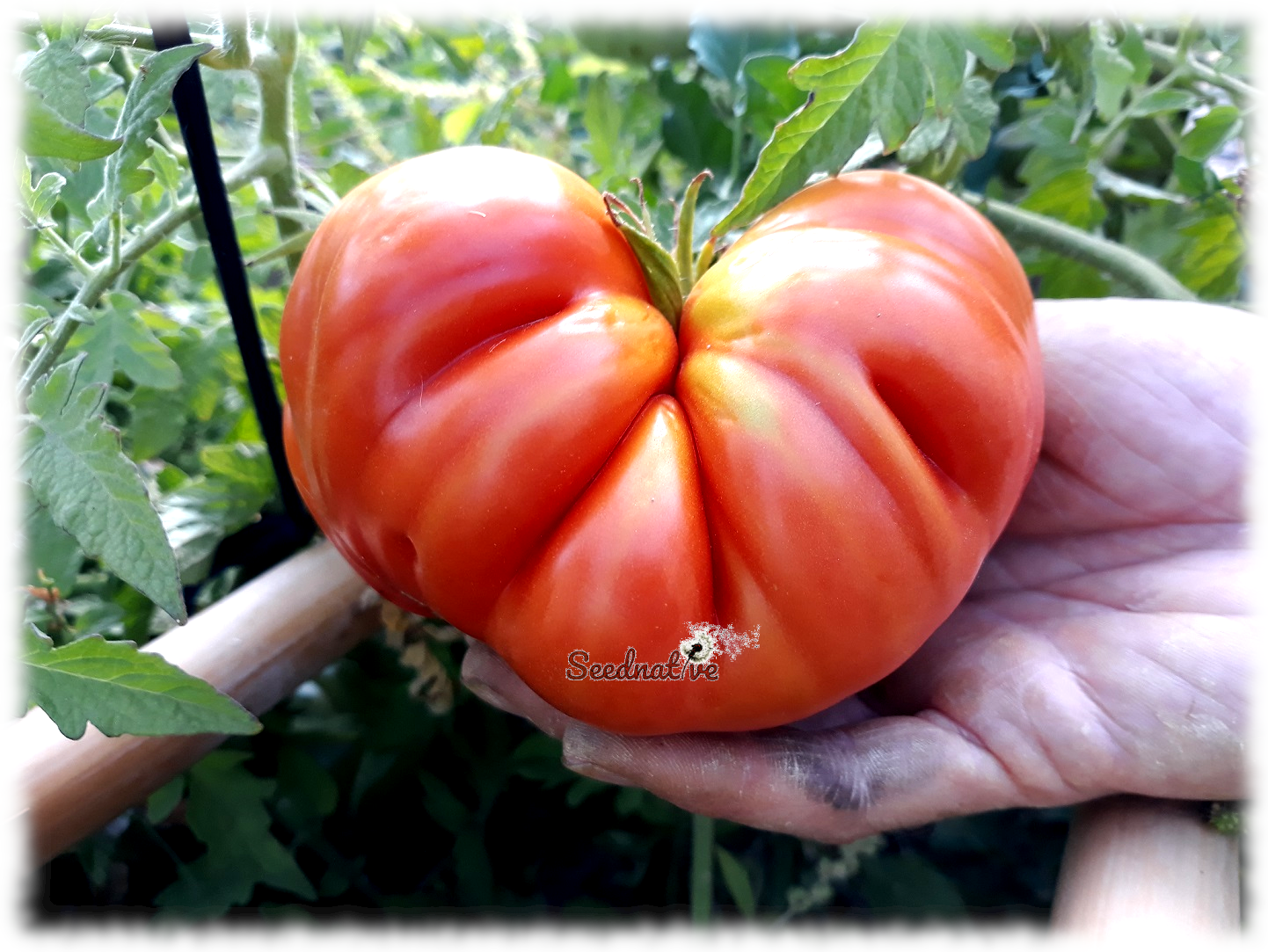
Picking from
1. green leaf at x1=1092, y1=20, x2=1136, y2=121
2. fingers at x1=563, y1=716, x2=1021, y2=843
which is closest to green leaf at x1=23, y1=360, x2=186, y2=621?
fingers at x1=563, y1=716, x2=1021, y2=843

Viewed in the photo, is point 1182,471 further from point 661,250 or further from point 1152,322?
point 661,250

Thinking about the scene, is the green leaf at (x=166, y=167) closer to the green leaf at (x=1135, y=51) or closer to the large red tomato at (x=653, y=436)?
the large red tomato at (x=653, y=436)

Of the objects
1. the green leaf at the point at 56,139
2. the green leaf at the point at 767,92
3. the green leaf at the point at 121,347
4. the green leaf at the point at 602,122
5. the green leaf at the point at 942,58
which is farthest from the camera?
the green leaf at the point at 602,122

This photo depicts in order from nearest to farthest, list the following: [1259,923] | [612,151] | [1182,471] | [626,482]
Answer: [626,482] → [1259,923] → [1182,471] → [612,151]

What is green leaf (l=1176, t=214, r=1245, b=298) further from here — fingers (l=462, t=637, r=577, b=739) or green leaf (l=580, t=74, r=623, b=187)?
fingers (l=462, t=637, r=577, b=739)

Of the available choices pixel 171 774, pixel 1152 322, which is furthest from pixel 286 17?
pixel 1152 322

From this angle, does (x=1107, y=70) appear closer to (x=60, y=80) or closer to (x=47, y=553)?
(x=60, y=80)

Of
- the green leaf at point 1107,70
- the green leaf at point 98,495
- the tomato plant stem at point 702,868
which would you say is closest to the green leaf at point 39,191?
the green leaf at point 98,495

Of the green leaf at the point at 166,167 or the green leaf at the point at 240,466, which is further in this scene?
the green leaf at the point at 240,466
